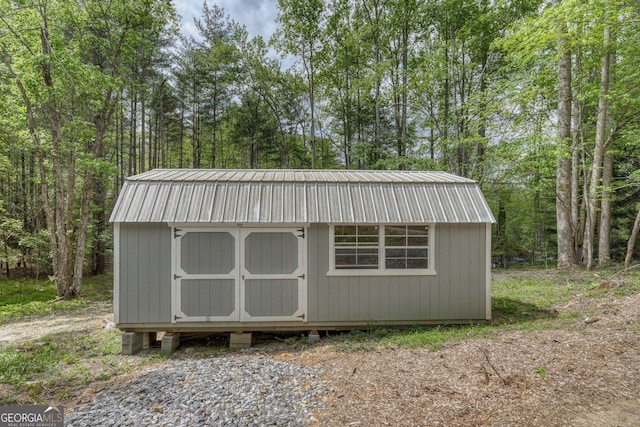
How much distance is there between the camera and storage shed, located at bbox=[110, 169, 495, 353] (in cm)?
496

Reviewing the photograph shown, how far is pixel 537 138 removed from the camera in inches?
380

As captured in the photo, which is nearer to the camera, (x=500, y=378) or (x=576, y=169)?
(x=500, y=378)

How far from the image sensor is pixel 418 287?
5.25m

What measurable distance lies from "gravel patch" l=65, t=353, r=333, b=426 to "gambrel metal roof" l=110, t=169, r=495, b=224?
2.29 metres

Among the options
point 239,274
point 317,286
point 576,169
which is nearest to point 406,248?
point 317,286

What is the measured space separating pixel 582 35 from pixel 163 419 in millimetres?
9777

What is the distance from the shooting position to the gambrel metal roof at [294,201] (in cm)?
498

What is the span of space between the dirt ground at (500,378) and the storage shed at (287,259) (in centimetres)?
82

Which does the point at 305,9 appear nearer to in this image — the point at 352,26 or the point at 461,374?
the point at 352,26

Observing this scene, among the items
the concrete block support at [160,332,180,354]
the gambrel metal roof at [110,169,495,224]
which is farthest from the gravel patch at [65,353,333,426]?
the gambrel metal roof at [110,169,495,224]

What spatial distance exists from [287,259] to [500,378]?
3404 millimetres

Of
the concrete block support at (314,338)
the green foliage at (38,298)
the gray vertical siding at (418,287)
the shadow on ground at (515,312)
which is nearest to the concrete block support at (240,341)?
the concrete block support at (314,338)

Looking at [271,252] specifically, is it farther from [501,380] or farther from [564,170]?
[564,170]

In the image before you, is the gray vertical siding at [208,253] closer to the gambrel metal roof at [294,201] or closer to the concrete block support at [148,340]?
the gambrel metal roof at [294,201]
